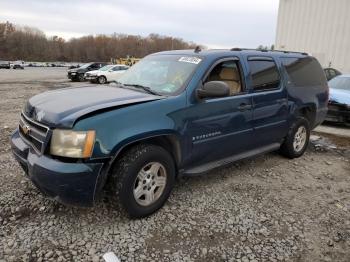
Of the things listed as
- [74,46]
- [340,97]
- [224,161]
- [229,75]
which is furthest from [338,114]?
[74,46]

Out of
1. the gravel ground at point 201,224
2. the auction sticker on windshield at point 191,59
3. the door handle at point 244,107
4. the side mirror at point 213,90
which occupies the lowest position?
the gravel ground at point 201,224

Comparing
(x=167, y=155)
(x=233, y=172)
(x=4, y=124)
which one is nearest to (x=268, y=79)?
(x=233, y=172)

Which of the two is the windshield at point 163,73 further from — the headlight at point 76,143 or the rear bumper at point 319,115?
the rear bumper at point 319,115

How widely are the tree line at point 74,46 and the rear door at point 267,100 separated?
98.2 metres

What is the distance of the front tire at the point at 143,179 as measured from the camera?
3.25 meters

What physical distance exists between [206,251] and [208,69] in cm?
209

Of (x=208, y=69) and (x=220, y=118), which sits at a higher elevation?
(x=208, y=69)

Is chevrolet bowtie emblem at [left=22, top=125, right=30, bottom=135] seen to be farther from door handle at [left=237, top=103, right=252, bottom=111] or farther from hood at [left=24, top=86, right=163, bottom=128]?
door handle at [left=237, top=103, right=252, bottom=111]

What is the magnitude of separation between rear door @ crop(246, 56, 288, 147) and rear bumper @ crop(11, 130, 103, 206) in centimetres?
249

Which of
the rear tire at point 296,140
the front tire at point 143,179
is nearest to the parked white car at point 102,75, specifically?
the rear tire at point 296,140

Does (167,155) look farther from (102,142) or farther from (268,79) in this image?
(268,79)

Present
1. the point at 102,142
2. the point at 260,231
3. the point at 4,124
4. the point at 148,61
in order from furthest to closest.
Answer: the point at 4,124, the point at 148,61, the point at 260,231, the point at 102,142

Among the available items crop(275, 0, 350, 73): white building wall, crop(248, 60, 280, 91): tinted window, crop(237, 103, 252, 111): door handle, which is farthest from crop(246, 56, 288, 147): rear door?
crop(275, 0, 350, 73): white building wall

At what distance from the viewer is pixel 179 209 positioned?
385cm
